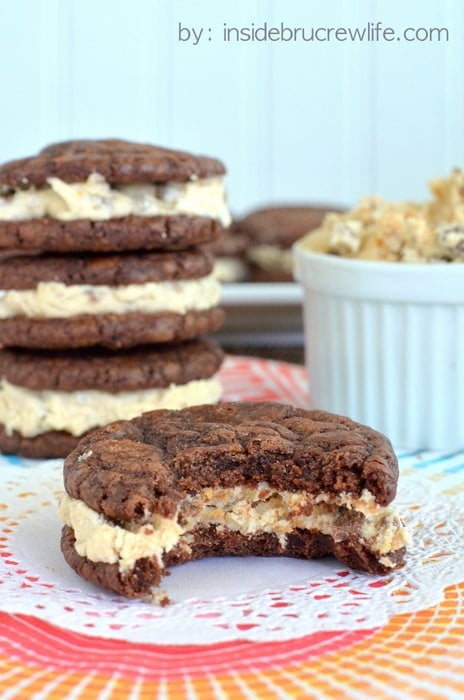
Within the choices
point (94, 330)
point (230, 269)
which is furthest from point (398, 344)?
point (230, 269)

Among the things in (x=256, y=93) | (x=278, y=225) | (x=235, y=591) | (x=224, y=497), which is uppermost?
(x=256, y=93)

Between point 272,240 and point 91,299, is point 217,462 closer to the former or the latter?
point 91,299

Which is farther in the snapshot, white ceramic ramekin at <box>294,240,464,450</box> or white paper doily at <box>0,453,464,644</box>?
white ceramic ramekin at <box>294,240,464,450</box>

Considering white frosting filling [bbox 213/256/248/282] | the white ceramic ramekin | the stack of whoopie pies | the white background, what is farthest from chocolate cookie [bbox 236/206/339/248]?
the stack of whoopie pies

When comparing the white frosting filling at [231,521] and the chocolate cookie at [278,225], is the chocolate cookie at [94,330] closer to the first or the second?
the white frosting filling at [231,521]

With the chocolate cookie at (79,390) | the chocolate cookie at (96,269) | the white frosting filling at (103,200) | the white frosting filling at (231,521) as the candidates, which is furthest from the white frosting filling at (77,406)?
the white frosting filling at (231,521)

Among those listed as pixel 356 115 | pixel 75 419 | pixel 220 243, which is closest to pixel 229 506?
pixel 75 419

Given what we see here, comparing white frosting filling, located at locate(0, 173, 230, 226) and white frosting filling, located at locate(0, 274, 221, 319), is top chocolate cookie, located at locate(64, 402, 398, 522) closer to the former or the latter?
white frosting filling, located at locate(0, 274, 221, 319)
